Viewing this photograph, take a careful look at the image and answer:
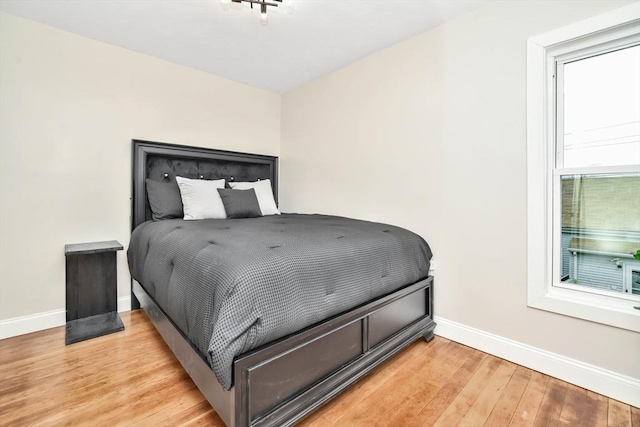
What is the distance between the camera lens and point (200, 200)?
2689mm

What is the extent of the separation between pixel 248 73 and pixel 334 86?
0.97m

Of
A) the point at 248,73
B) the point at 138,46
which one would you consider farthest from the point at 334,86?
the point at 138,46

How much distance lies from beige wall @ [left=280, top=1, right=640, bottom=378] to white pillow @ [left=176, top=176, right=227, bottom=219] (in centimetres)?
132

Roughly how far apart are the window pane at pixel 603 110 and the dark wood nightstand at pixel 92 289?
3.35 metres

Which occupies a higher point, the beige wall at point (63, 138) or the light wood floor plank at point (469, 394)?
the beige wall at point (63, 138)

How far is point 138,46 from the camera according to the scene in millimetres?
2635

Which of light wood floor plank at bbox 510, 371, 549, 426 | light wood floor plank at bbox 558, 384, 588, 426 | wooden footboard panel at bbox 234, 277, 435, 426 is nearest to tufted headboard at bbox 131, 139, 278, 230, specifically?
wooden footboard panel at bbox 234, 277, 435, 426

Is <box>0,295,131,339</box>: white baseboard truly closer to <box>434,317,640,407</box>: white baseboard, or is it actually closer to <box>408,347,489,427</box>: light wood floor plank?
<box>408,347,489,427</box>: light wood floor plank

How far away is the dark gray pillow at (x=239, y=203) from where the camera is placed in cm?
283

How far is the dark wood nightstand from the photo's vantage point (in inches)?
89.2

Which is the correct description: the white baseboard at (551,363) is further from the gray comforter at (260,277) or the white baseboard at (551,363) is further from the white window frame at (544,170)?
the gray comforter at (260,277)

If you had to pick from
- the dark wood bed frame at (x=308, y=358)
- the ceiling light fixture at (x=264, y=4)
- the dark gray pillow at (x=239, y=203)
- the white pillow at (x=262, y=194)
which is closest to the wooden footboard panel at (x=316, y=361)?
the dark wood bed frame at (x=308, y=358)

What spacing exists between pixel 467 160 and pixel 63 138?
323 cm

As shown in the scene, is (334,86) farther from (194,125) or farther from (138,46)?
(138,46)
